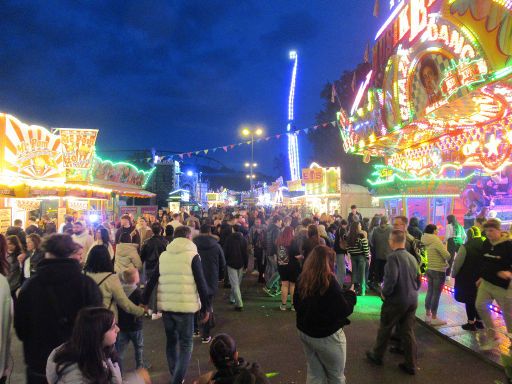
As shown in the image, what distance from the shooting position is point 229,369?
2.16 m

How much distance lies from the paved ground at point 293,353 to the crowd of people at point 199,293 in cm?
25

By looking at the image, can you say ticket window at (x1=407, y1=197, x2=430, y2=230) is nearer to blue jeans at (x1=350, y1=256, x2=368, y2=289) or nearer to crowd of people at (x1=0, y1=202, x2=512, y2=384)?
crowd of people at (x1=0, y1=202, x2=512, y2=384)

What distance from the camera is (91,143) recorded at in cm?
1493

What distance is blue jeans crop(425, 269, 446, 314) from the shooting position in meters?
6.27

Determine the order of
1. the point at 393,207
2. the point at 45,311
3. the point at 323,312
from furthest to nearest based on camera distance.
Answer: the point at 393,207 → the point at 323,312 → the point at 45,311

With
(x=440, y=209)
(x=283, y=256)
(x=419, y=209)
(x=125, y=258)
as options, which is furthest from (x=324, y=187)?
(x=125, y=258)

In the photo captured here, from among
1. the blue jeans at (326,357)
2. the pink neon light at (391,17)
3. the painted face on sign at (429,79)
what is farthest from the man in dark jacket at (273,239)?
the pink neon light at (391,17)

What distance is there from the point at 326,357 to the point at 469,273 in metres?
3.81

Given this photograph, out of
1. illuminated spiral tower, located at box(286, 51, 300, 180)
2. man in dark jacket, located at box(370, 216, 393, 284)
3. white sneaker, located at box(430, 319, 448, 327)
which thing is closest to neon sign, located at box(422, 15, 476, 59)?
man in dark jacket, located at box(370, 216, 393, 284)

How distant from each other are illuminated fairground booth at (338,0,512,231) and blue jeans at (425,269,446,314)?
268cm

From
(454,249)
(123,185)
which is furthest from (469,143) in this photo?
(123,185)

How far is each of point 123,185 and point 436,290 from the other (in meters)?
18.7

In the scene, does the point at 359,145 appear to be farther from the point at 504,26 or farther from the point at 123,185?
the point at 123,185

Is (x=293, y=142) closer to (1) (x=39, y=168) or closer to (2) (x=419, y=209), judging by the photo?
(2) (x=419, y=209)
